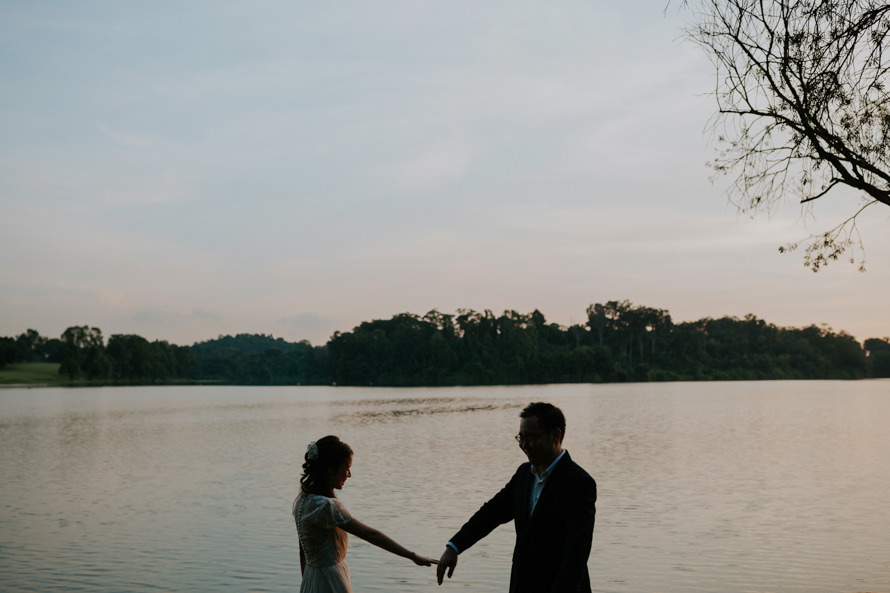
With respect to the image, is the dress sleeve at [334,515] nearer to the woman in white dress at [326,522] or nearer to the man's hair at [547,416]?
the woman in white dress at [326,522]

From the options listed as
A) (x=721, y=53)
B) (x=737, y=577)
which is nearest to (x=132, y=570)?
(x=737, y=577)

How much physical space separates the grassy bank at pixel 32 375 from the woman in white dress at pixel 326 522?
525ft

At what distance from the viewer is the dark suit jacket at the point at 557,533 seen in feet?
13.1

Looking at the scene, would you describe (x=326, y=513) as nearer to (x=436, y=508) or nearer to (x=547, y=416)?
(x=547, y=416)

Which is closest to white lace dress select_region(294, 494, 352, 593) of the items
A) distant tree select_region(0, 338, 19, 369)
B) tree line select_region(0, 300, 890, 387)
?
tree line select_region(0, 300, 890, 387)

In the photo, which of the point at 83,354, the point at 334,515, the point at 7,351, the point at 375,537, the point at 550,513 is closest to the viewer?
the point at 550,513

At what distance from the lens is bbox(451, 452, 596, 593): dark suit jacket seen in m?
4.00

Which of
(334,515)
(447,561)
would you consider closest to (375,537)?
(334,515)

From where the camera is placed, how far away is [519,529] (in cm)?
431

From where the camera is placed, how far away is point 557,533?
4125 mm

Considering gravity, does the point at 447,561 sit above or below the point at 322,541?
below

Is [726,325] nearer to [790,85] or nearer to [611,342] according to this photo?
[611,342]

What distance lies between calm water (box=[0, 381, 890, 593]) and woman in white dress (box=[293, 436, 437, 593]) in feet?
19.9

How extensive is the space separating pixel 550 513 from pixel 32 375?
181137 millimetres
